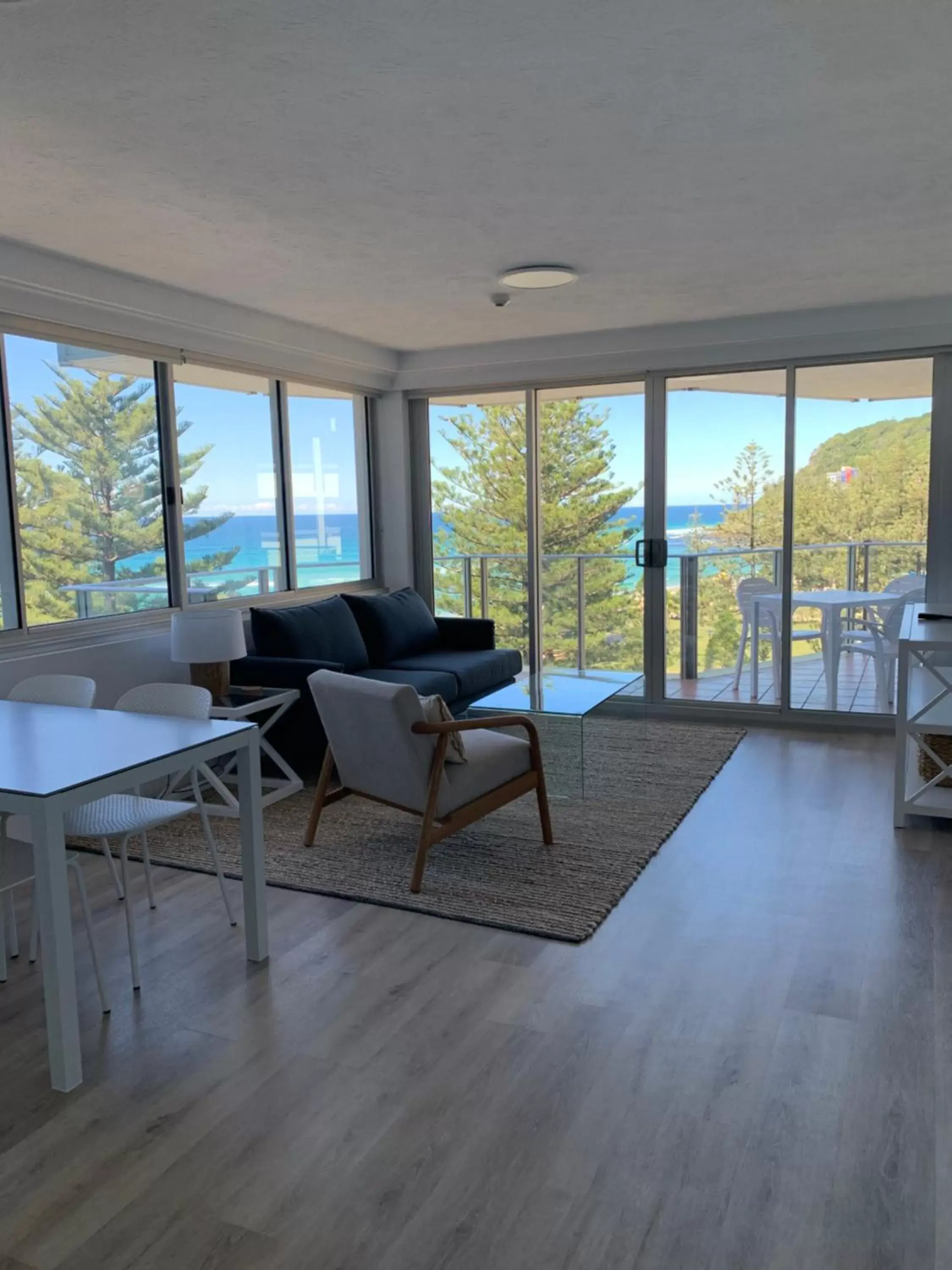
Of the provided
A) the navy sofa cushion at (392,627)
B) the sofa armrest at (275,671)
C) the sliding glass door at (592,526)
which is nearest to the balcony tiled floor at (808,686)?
the sliding glass door at (592,526)

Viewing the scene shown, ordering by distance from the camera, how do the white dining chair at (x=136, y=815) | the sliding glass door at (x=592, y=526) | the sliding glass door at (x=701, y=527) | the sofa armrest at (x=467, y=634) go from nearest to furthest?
the white dining chair at (x=136, y=815), the sliding glass door at (x=701, y=527), the sofa armrest at (x=467, y=634), the sliding glass door at (x=592, y=526)

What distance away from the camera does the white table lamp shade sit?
440 cm

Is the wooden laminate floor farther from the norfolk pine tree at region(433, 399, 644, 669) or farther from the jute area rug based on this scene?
the norfolk pine tree at region(433, 399, 644, 669)

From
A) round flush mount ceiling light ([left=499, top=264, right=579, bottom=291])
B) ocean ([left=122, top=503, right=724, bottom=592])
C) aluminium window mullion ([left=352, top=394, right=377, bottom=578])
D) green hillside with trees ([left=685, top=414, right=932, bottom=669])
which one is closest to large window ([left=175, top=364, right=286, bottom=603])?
ocean ([left=122, top=503, right=724, bottom=592])

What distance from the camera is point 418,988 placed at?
108 inches

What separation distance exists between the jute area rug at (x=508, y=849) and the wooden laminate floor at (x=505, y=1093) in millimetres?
134

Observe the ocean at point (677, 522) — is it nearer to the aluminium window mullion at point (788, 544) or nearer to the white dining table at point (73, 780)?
the aluminium window mullion at point (788, 544)

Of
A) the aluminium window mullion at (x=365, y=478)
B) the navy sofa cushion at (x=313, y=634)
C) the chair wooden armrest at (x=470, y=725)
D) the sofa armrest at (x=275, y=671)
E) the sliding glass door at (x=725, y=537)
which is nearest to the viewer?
the chair wooden armrest at (x=470, y=725)

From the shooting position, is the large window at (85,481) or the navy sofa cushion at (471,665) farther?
the navy sofa cushion at (471,665)

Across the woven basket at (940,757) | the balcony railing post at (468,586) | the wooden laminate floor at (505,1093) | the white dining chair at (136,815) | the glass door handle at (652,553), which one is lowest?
the wooden laminate floor at (505,1093)

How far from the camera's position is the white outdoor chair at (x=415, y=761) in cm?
343

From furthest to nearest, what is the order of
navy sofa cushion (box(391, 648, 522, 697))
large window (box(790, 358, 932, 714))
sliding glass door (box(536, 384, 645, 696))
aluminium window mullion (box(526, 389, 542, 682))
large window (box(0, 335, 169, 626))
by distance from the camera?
1. aluminium window mullion (box(526, 389, 542, 682))
2. sliding glass door (box(536, 384, 645, 696))
3. large window (box(790, 358, 932, 714))
4. navy sofa cushion (box(391, 648, 522, 697))
5. large window (box(0, 335, 169, 626))

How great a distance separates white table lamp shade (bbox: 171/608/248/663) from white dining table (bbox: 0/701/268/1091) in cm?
119

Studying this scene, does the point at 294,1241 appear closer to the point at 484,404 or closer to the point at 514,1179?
the point at 514,1179
